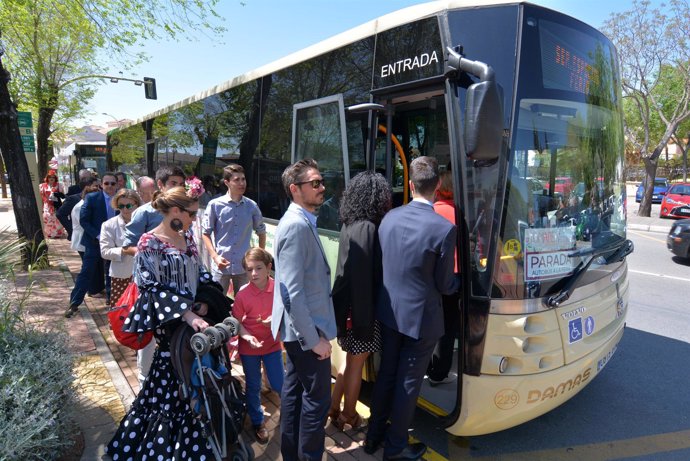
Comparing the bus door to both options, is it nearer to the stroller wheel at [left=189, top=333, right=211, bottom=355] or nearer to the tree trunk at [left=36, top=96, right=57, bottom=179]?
the stroller wheel at [left=189, top=333, right=211, bottom=355]

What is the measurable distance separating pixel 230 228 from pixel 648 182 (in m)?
21.0

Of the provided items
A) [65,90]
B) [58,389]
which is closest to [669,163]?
[65,90]

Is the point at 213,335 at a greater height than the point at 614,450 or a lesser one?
greater

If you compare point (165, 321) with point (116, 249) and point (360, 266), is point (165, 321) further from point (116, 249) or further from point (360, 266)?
point (116, 249)

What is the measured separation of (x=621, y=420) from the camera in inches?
144

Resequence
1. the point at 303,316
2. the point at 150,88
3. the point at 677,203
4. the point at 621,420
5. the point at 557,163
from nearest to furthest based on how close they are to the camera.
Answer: the point at 303,316
the point at 557,163
the point at 621,420
the point at 150,88
the point at 677,203

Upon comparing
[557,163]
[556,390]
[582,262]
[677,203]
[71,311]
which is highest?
[557,163]

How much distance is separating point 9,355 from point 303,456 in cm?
190

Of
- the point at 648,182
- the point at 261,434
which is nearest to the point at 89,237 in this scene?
the point at 261,434

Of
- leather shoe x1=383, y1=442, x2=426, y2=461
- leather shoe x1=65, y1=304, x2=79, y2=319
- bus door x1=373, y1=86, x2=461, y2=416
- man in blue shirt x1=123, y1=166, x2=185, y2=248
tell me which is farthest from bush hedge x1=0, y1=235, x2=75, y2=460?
leather shoe x1=65, y1=304, x2=79, y2=319

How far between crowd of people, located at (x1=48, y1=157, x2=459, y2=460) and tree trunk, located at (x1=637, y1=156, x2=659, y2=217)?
19.8m

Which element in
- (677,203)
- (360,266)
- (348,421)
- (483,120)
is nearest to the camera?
(483,120)

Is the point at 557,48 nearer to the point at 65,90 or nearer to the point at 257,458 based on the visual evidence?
the point at 257,458

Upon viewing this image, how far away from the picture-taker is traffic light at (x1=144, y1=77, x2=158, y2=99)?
18423mm
